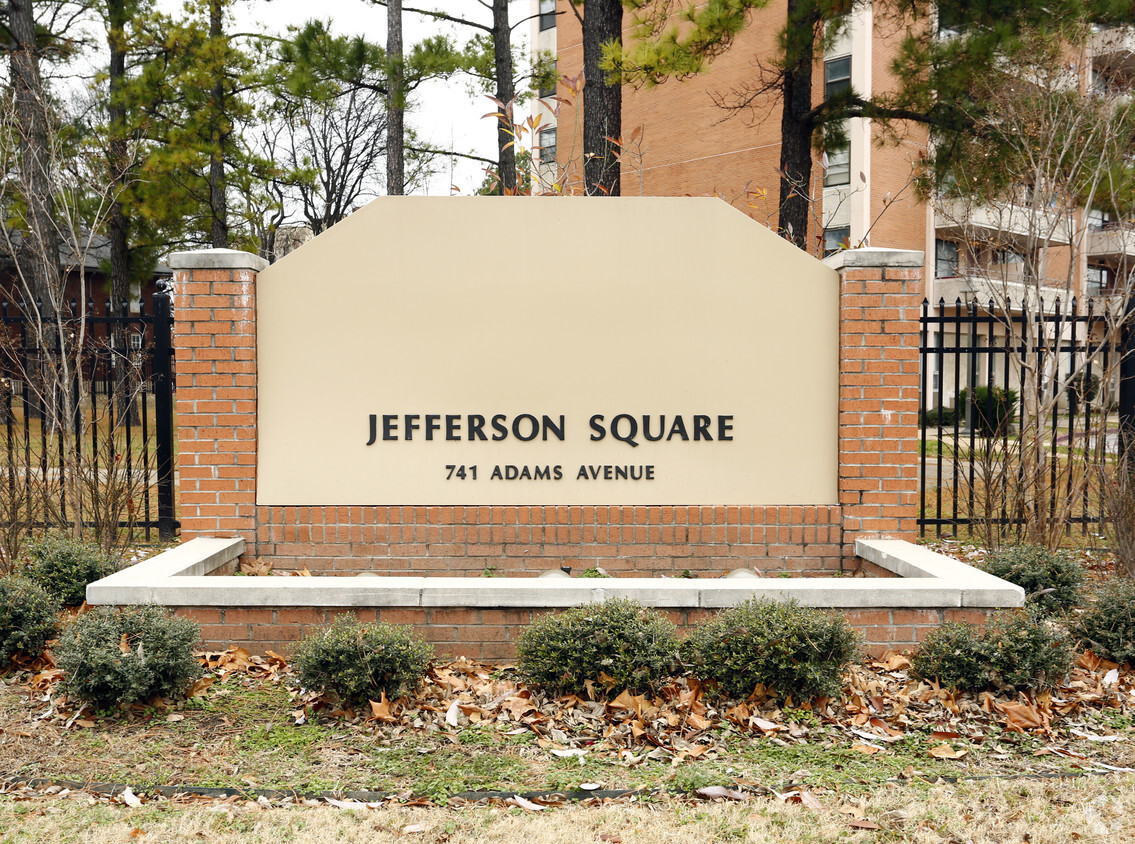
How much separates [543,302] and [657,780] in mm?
3403

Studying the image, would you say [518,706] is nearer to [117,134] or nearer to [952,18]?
[952,18]

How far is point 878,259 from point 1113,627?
2.61 metres

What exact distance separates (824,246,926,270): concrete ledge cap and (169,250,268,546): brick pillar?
3919mm

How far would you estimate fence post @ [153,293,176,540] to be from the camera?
778 cm

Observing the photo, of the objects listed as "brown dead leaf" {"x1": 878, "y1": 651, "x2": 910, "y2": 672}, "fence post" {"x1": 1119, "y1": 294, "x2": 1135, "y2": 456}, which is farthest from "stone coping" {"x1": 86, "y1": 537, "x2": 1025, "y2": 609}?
"fence post" {"x1": 1119, "y1": 294, "x2": 1135, "y2": 456}

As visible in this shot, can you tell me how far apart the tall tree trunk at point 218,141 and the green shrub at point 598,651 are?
60.3ft

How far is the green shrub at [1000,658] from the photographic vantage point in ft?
14.2

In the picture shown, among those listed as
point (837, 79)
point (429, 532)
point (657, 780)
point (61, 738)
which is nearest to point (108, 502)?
point (429, 532)

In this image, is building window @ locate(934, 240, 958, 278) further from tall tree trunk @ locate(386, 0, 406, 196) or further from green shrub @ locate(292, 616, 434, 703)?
green shrub @ locate(292, 616, 434, 703)

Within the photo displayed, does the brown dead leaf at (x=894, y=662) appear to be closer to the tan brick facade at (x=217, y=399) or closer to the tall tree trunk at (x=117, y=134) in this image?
the tan brick facade at (x=217, y=399)

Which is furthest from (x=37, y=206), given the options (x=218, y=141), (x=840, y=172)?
(x=840, y=172)

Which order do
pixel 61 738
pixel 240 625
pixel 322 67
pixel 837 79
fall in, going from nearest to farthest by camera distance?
1. pixel 61 738
2. pixel 240 625
3. pixel 322 67
4. pixel 837 79

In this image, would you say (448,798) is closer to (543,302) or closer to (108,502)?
(543,302)

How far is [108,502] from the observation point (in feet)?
22.6
